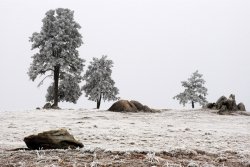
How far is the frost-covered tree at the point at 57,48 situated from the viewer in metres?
35.6

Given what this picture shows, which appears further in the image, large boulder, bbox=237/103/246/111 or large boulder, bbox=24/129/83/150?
large boulder, bbox=237/103/246/111

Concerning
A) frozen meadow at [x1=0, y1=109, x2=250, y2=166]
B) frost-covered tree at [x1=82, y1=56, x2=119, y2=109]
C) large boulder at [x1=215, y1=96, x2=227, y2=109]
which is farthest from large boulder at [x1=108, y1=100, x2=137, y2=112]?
frost-covered tree at [x1=82, y1=56, x2=119, y2=109]

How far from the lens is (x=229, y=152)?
340 inches

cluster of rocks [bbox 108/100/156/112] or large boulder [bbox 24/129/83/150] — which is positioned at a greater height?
cluster of rocks [bbox 108/100/156/112]

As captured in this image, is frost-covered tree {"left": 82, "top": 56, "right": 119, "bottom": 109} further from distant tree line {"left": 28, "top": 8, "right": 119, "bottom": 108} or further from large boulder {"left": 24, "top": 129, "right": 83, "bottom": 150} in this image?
large boulder {"left": 24, "top": 129, "right": 83, "bottom": 150}

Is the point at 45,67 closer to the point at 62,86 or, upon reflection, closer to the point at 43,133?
the point at 62,86

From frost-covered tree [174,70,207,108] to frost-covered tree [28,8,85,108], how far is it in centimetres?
1852

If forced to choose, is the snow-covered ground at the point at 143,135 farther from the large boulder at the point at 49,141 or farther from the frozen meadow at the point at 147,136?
the large boulder at the point at 49,141

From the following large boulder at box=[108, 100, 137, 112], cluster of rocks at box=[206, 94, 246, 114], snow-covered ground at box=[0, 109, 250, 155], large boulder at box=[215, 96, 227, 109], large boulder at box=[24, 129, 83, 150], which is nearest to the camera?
large boulder at box=[24, 129, 83, 150]

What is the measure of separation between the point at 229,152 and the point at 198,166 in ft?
7.20

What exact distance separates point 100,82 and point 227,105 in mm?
19437

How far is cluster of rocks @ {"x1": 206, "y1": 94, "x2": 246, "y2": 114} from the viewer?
28538mm

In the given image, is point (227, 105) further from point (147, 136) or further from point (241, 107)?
point (147, 136)

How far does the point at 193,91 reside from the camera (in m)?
52.3
